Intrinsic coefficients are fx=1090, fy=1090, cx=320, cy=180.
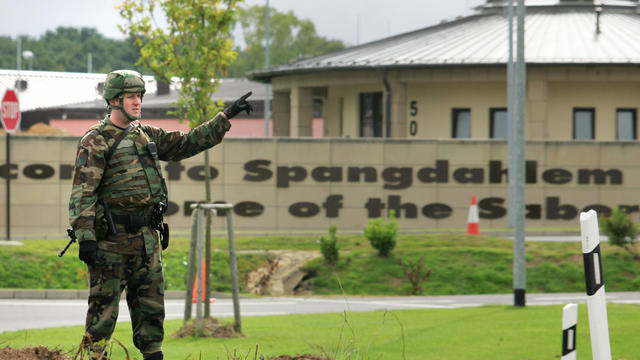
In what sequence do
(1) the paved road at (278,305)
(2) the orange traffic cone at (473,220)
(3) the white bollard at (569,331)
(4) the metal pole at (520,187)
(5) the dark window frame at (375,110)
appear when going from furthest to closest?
(5) the dark window frame at (375,110), (2) the orange traffic cone at (473,220), (4) the metal pole at (520,187), (1) the paved road at (278,305), (3) the white bollard at (569,331)

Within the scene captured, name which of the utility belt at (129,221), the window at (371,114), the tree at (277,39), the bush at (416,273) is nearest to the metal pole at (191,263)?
the utility belt at (129,221)

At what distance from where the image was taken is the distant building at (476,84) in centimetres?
3428

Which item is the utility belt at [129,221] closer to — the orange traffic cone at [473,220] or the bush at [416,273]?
the bush at [416,273]

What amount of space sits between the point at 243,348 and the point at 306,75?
28231 mm

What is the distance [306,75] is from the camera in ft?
128

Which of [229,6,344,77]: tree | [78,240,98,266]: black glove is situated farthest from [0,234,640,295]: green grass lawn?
[229,6,344,77]: tree

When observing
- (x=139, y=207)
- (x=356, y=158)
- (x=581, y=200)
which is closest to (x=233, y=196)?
(x=356, y=158)

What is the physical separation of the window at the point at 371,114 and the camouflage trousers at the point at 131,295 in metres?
31.2

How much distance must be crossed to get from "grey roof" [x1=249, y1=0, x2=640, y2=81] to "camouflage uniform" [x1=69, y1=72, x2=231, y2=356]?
89.8 ft

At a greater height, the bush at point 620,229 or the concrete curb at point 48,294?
the bush at point 620,229

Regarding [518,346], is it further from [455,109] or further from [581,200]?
[455,109]

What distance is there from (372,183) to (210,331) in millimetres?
15492

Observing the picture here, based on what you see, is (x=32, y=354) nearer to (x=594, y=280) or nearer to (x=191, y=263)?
(x=594, y=280)

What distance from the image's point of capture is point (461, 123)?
36.7 meters
